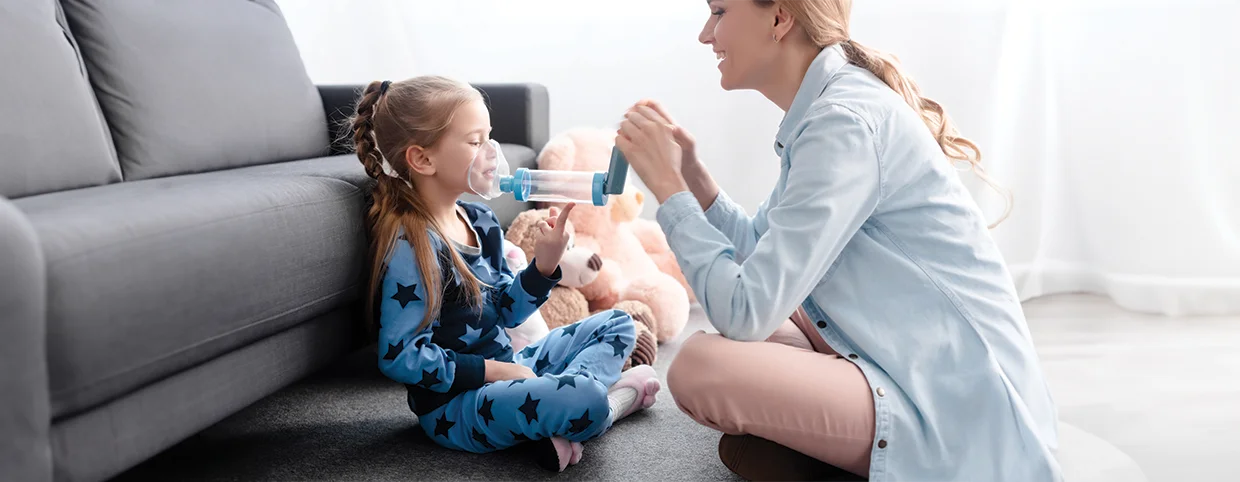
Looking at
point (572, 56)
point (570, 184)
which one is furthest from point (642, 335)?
point (572, 56)

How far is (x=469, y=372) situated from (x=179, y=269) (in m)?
0.43

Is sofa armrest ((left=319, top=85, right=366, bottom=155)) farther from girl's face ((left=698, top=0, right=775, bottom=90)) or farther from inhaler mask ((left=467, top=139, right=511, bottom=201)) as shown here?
girl's face ((left=698, top=0, right=775, bottom=90))

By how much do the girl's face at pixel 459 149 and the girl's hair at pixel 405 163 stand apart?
1 cm

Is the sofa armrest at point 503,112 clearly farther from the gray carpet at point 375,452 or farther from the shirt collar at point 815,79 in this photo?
the shirt collar at point 815,79

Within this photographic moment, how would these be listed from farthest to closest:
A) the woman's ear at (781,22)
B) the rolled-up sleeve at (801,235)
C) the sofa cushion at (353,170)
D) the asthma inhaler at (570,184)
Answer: the sofa cushion at (353,170), the asthma inhaler at (570,184), the woman's ear at (781,22), the rolled-up sleeve at (801,235)

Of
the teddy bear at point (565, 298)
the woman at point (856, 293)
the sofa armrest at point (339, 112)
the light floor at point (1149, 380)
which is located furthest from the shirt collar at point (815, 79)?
the sofa armrest at point (339, 112)

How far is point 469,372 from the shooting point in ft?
4.38

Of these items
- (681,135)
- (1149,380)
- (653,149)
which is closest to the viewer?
(653,149)

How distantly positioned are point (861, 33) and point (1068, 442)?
1.40 meters

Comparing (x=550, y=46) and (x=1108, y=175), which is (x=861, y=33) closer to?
(x=1108, y=175)

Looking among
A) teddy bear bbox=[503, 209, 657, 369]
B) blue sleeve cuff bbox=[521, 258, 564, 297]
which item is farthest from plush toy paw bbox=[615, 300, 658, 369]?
blue sleeve cuff bbox=[521, 258, 564, 297]

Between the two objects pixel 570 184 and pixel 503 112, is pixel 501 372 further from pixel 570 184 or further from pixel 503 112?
pixel 503 112

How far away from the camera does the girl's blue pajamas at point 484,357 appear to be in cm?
130

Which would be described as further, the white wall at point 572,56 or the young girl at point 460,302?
the white wall at point 572,56
